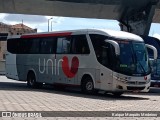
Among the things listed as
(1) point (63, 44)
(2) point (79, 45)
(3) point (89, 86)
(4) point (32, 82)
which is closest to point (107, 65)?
(3) point (89, 86)

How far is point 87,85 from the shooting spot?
21.0 metres

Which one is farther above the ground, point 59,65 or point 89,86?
point 59,65

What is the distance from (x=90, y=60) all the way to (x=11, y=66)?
9159 millimetres

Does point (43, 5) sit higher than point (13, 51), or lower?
higher

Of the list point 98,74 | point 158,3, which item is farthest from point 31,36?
point 158,3

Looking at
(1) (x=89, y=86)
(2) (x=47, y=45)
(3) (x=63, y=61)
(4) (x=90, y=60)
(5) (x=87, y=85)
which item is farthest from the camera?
(2) (x=47, y=45)

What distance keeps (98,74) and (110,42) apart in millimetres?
1823

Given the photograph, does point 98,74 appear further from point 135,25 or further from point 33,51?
point 135,25

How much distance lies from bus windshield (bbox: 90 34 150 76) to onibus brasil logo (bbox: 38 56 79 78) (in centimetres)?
207

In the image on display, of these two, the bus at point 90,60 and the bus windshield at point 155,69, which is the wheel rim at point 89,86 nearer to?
the bus at point 90,60

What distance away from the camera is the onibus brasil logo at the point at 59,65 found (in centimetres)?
2193

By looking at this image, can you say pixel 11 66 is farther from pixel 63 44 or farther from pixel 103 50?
pixel 103 50

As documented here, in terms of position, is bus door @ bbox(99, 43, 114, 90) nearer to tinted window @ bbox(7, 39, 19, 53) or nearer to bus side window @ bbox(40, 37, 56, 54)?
bus side window @ bbox(40, 37, 56, 54)

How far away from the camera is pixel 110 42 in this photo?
1925 centimetres
